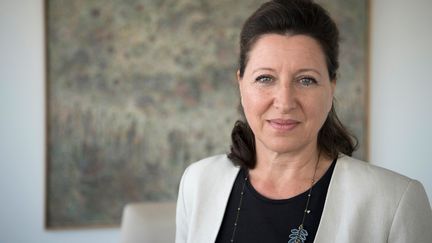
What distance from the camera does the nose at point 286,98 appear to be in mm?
1104

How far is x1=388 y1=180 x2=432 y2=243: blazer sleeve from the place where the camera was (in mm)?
1012

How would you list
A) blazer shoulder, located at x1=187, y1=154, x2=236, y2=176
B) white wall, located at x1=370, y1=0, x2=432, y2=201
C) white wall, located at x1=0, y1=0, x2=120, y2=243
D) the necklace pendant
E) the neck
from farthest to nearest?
1. white wall, located at x1=370, y1=0, x2=432, y2=201
2. white wall, located at x1=0, y1=0, x2=120, y2=243
3. blazer shoulder, located at x1=187, y1=154, x2=236, y2=176
4. the neck
5. the necklace pendant

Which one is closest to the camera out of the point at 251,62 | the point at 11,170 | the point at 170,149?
the point at 251,62

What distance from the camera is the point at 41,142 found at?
8.19ft

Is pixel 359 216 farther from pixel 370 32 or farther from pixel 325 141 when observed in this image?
pixel 370 32

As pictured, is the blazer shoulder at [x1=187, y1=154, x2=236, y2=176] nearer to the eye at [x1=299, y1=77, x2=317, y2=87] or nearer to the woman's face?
the woman's face

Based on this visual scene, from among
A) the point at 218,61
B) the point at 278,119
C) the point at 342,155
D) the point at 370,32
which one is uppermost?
the point at 370,32

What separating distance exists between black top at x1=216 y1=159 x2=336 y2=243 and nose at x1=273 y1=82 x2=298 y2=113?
0.27 metres

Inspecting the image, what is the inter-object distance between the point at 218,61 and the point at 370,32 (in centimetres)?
116

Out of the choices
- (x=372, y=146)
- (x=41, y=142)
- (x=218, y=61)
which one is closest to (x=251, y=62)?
(x=218, y=61)

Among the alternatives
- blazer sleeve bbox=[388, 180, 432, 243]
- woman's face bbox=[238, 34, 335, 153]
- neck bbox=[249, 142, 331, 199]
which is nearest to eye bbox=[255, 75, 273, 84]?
woman's face bbox=[238, 34, 335, 153]

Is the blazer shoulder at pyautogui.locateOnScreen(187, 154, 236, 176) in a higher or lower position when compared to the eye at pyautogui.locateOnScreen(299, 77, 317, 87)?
lower

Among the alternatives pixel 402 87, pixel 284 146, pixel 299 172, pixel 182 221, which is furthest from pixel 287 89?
pixel 402 87

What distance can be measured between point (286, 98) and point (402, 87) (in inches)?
82.1
